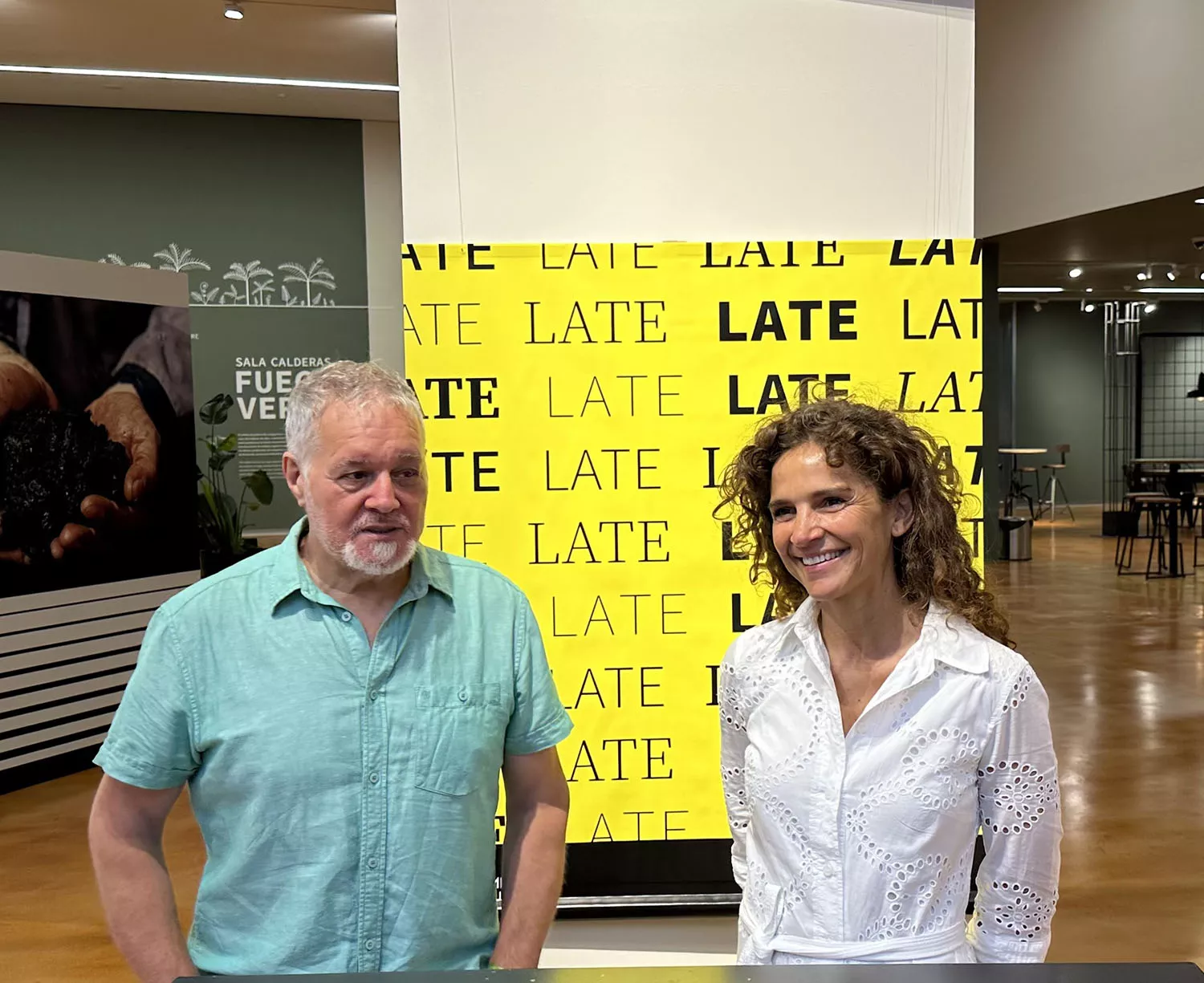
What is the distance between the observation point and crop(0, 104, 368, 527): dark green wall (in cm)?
909

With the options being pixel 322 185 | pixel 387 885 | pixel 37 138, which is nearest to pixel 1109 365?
pixel 322 185

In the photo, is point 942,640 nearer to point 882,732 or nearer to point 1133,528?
point 882,732

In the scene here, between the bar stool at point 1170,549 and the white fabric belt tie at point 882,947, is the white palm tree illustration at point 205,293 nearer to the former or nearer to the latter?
the white fabric belt tie at point 882,947

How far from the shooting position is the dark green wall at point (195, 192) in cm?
909

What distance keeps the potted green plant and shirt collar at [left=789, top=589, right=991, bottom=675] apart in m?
5.56

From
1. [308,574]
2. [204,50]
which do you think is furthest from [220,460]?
[308,574]

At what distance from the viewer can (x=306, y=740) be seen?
5.46 feet

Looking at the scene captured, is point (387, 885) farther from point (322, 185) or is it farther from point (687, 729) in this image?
point (322, 185)

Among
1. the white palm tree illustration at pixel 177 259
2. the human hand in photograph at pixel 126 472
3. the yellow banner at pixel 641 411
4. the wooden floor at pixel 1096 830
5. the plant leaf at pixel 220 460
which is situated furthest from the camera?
the white palm tree illustration at pixel 177 259

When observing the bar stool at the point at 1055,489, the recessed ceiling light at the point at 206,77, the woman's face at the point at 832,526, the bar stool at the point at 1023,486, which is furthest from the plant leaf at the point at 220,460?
the bar stool at the point at 1055,489

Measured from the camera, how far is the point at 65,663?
5875mm

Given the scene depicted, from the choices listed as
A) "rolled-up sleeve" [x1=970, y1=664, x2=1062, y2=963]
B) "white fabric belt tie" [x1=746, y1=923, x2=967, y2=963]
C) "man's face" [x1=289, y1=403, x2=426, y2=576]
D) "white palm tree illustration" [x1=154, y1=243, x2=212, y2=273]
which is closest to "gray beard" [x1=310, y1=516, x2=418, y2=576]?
"man's face" [x1=289, y1=403, x2=426, y2=576]

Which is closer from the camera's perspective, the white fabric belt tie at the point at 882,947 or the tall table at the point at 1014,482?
the white fabric belt tie at the point at 882,947

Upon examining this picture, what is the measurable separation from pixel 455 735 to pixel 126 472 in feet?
17.0
